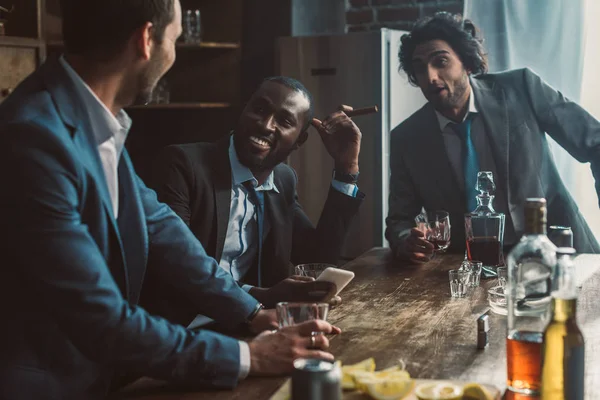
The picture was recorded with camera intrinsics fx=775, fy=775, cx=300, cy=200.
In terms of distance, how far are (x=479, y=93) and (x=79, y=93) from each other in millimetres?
2283

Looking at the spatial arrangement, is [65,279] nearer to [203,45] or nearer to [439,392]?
[439,392]

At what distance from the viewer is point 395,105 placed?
12.8 feet

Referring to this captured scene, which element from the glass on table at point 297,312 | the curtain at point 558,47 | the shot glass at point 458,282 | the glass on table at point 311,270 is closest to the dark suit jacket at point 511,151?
the curtain at point 558,47

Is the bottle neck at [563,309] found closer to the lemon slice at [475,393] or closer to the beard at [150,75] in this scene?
→ the lemon slice at [475,393]

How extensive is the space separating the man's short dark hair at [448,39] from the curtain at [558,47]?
0.44 meters

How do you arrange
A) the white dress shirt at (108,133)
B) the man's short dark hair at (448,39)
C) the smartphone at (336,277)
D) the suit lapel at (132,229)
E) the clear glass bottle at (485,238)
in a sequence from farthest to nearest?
the man's short dark hair at (448,39), the clear glass bottle at (485,238), the smartphone at (336,277), the suit lapel at (132,229), the white dress shirt at (108,133)

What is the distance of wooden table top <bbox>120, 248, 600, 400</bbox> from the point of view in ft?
4.25

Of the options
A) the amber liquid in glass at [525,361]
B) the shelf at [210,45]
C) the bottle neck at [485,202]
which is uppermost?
the shelf at [210,45]

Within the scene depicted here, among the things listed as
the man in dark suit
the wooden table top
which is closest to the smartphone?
the wooden table top

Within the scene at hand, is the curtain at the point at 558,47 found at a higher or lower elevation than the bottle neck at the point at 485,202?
higher

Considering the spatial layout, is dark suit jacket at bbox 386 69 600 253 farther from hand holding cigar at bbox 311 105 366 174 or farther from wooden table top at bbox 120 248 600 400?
wooden table top at bbox 120 248 600 400

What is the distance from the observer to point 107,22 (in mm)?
1358

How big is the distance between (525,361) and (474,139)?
2.22 meters

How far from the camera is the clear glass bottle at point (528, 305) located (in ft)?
3.77
